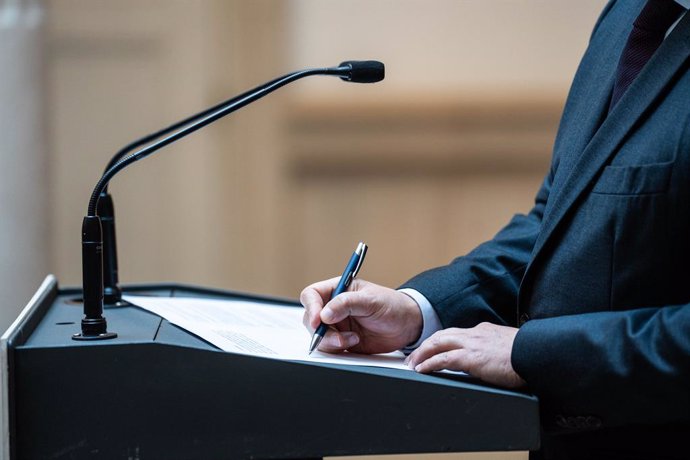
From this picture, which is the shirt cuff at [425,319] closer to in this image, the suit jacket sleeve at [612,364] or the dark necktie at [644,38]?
the suit jacket sleeve at [612,364]

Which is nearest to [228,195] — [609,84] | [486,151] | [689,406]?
[486,151]

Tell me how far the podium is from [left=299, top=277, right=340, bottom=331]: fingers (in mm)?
143

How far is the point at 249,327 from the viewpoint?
106 cm

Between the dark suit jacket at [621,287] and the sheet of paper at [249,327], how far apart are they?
179 millimetres

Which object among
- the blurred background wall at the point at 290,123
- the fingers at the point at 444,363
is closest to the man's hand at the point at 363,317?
the fingers at the point at 444,363

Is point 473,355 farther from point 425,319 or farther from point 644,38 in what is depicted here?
point 644,38

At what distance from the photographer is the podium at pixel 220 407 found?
2.77 ft

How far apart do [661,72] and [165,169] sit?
2.95 m

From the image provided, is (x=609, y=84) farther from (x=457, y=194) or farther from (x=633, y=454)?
(x=457, y=194)

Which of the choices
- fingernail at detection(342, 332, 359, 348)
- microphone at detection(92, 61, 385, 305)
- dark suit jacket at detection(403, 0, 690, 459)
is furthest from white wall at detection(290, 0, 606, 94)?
fingernail at detection(342, 332, 359, 348)

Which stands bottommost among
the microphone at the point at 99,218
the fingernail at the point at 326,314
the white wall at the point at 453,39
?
the fingernail at the point at 326,314

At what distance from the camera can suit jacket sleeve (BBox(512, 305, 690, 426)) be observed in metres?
0.88

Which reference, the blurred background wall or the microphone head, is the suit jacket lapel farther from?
the blurred background wall

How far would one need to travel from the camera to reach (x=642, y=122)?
99 centimetres
